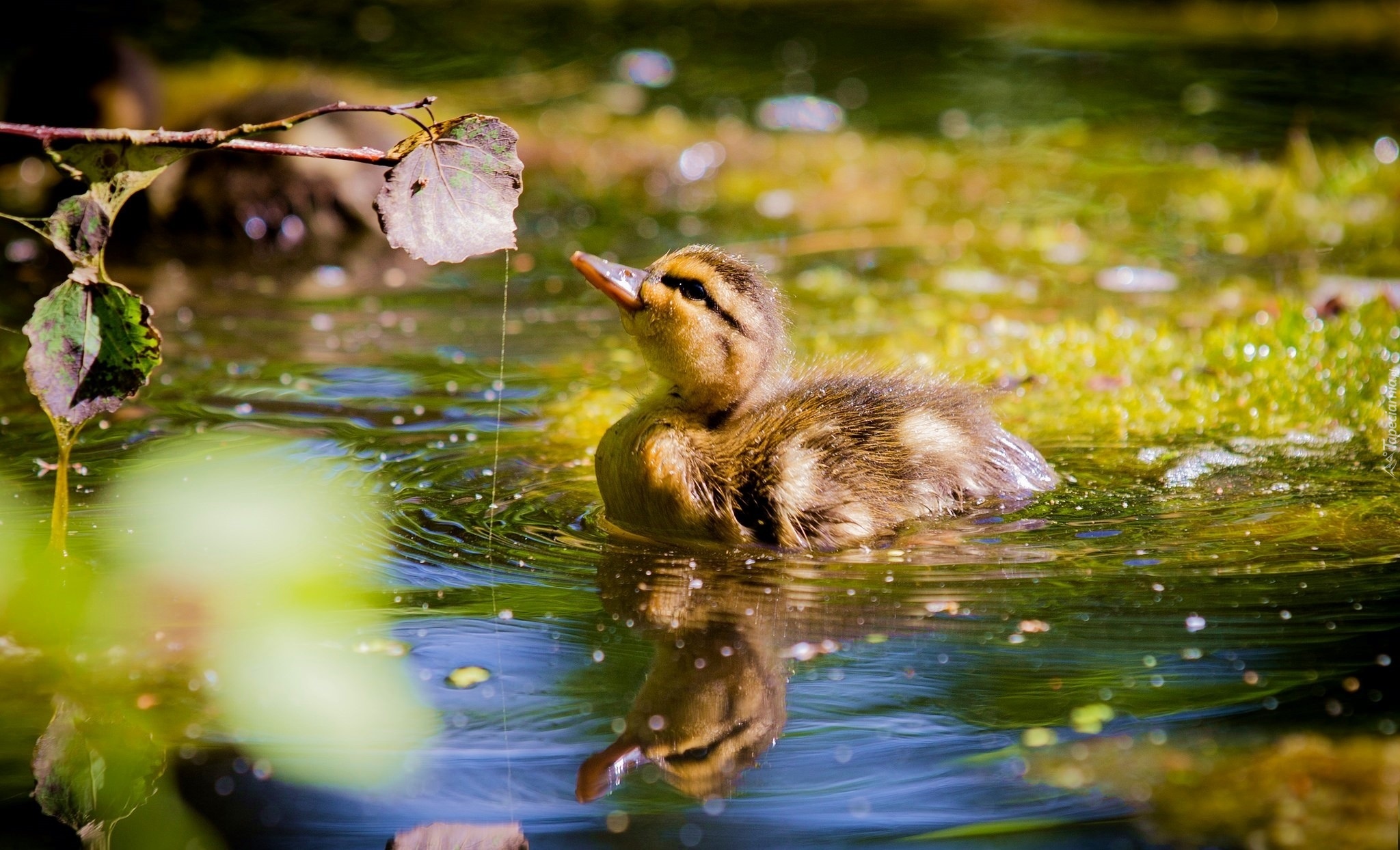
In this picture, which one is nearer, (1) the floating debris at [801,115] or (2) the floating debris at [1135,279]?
(2) the floating debris at [1135,279]

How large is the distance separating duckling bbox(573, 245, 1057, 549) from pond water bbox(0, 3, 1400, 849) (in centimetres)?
11

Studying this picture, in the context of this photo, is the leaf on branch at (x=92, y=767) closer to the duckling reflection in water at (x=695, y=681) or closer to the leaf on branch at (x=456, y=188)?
the duckling reflection in water at (x=695, y=681)

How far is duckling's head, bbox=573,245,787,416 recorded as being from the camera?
4.34 metres

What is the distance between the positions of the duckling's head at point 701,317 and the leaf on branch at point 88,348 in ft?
4.39

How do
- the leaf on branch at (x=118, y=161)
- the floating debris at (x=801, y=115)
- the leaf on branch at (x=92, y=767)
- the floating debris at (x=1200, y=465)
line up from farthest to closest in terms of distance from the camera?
the floating debris at (x=801, y=115)
the floating debris at (x=1200, y=465)
the leaf on branch at (x=118, y=161)
the leaf on branch at (x=92, y=767)

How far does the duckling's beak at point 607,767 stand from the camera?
2.88m

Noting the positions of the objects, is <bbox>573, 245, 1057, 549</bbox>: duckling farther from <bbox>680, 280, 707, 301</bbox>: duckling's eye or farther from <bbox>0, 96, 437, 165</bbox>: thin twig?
<bbox>0, 96, 437, 165</bbox>: thin twig

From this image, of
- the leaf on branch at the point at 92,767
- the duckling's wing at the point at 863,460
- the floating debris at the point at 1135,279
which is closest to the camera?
the leaf on branch at the point at 92,767

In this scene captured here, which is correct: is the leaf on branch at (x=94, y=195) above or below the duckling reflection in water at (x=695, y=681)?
above

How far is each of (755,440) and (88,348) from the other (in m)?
1.90

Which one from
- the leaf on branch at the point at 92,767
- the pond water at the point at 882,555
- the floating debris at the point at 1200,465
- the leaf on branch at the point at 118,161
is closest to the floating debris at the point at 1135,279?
the pond water at the point at 882,555

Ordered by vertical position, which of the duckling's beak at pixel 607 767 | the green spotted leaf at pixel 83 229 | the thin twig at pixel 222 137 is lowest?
the duckling's beak at pixel 607 767

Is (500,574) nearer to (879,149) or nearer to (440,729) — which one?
(440,729)

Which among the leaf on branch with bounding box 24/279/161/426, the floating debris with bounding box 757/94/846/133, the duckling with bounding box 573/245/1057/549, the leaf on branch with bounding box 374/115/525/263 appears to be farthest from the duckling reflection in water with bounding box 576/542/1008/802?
the floating debris with bounding box 757/94/846/133
